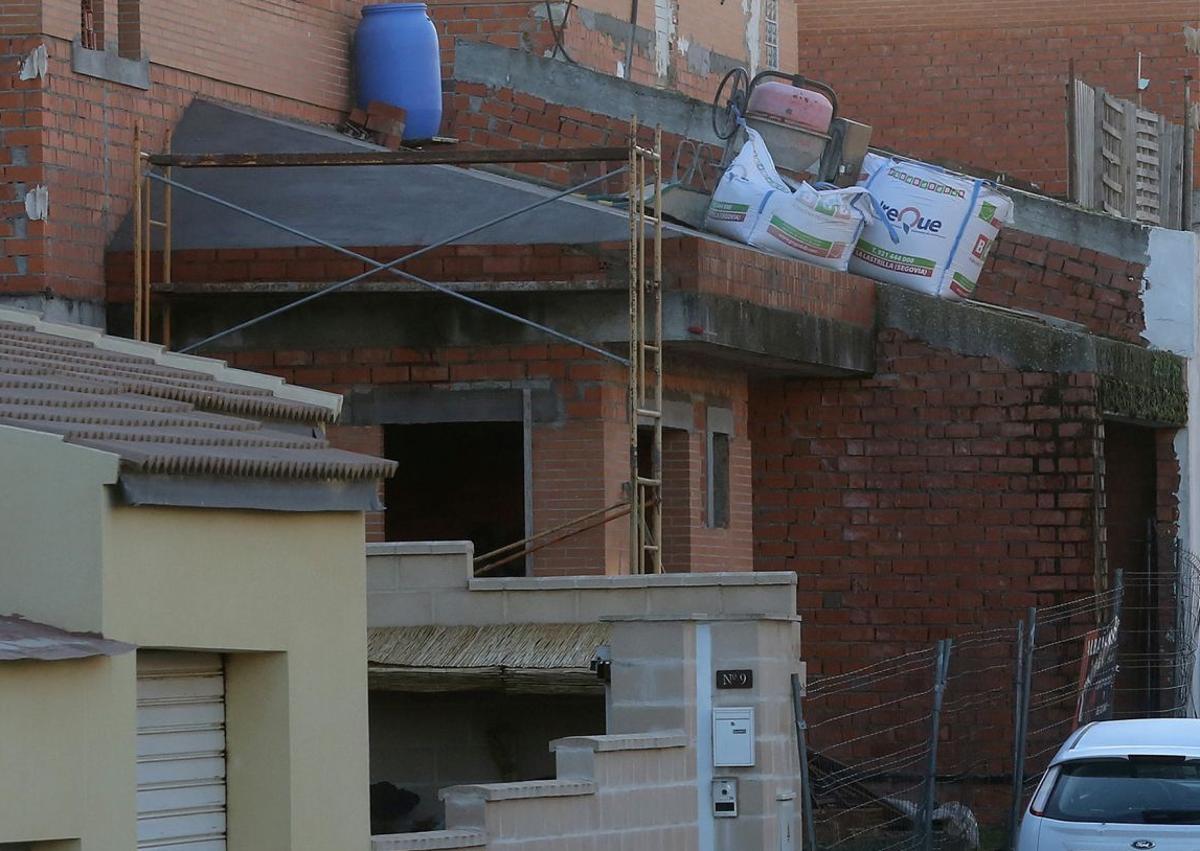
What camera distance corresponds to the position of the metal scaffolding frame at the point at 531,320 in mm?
15055

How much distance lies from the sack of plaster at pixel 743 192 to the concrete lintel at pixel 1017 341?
114 centimetres

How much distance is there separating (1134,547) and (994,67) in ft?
29.3

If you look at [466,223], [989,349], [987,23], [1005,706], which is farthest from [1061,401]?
[987,23]

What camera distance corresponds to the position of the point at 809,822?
498 inches

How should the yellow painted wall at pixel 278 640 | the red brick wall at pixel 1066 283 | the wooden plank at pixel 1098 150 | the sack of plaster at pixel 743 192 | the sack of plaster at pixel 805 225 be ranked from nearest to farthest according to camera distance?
the yellow painted wall at pixel 278 640, the sack of plaster at pixel 805 225, the sack of plaster at pixel 743 192, the red brick wall at pixel 1066 283, the wooden plank at pixel 1098 150

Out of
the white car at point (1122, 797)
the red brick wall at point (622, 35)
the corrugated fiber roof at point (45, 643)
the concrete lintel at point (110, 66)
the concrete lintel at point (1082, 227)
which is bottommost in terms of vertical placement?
the white car at point (1122, 797)

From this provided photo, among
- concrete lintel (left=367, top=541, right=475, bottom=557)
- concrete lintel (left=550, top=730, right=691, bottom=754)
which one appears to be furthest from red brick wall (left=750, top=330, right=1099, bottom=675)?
concrete lintel (left=550, top=730, right=691, bottom=754)

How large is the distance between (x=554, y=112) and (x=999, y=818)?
688 cm

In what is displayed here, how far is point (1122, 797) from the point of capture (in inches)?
482

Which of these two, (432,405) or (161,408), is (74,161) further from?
(161,408)

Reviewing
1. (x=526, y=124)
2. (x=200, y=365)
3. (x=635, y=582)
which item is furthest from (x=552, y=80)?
(x=200, y=365)

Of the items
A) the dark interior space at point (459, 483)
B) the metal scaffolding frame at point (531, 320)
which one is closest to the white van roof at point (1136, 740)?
the metal scaffolding frame at point (531, 320)

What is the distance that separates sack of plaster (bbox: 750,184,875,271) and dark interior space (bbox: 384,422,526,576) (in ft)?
8.50

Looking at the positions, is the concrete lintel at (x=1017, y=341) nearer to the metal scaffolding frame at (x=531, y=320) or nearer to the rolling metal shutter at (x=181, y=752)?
the metal scaffolding frame at (x=531, y=320)
